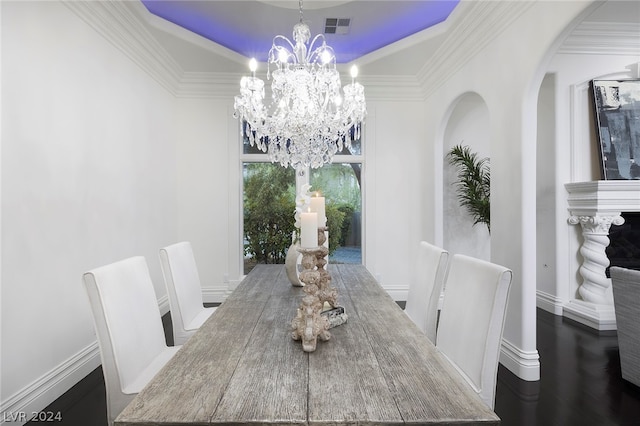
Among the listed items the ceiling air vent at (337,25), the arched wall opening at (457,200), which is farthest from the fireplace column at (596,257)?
the ceiling air vent at (337,25)

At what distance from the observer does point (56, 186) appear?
217cm

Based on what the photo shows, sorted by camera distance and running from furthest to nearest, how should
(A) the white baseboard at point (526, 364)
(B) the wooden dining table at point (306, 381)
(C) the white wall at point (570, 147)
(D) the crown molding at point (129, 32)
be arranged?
(C) the white wall at point (570, 147) < (D) the crown molding at point (129, 32) < (A) the white baseboard at point (526, 364) < (B) the wooden dining table at point (306, 381)

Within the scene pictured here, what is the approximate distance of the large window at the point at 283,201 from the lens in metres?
4.44

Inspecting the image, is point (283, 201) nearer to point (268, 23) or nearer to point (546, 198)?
point (268, 23)

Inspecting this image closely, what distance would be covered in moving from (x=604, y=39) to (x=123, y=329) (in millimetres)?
4917

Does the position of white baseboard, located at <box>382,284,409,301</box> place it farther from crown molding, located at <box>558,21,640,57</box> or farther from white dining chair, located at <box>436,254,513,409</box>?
crown molding, located at <box>558,21,640,57</box>

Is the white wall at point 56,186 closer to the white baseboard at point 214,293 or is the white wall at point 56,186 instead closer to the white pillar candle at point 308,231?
the white baseboard at point 214,293

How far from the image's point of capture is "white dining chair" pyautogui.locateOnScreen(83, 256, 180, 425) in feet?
4.28

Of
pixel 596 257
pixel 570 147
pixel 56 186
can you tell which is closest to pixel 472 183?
pixel 570 147

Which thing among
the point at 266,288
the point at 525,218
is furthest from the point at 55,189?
the point at 525,218

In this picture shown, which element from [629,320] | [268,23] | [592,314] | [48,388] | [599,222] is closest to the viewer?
[48,388]

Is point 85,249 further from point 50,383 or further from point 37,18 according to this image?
point 37,18

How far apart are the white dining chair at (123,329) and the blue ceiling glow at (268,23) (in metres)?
2.42

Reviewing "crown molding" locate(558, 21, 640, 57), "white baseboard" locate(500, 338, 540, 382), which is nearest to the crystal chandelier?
"white baseboard" locate(500, 338, 540, 382)
